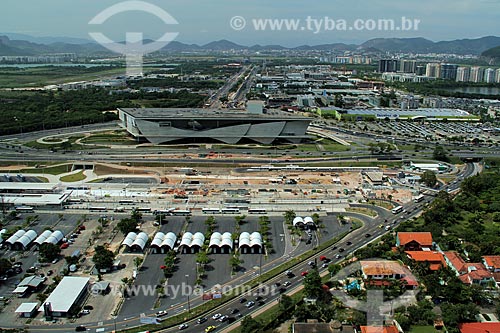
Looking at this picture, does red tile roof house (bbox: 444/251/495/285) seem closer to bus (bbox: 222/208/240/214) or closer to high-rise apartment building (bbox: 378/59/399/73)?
bus (bbox: 222/208/240/214)

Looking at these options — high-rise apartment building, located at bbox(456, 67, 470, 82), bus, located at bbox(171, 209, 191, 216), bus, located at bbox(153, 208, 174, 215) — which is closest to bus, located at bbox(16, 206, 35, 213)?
bus, located at bbox(153, 208, 174, 215)

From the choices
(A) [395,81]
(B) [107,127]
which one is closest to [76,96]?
(B) [107,127]

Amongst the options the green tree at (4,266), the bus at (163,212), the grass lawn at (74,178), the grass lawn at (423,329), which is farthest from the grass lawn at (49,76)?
the grass lawn at (423,329)

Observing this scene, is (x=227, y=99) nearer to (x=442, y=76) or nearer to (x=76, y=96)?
(x=76, y=96)

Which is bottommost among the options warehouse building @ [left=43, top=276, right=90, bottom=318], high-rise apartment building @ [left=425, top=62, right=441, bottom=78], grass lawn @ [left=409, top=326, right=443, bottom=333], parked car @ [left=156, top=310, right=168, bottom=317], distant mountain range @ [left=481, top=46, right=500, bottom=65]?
parked car @ [left=156, top=310, right=168, bottom=317]

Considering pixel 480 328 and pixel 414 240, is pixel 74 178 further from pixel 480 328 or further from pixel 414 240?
pixel 480 328
